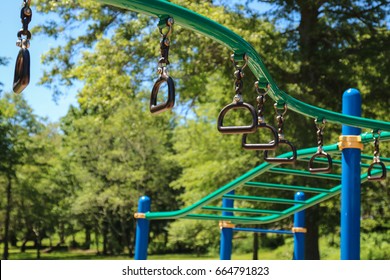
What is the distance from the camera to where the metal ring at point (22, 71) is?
157 centimetres

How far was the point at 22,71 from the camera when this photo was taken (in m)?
1.57

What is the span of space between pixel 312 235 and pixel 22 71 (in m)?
11.4

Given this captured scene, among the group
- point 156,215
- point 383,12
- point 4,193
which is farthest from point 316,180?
point 4,193

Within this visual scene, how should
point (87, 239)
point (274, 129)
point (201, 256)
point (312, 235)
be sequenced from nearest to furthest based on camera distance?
point (274, 129), point (312, 235), point (201, 256), point (87, 239)

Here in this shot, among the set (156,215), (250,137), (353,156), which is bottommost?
(156,215)

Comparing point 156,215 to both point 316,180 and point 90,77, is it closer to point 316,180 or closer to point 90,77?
point 90,77

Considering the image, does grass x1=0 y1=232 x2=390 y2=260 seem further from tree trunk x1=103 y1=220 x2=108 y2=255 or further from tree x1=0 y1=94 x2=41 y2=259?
tree x1=0 y1=94 x2=41 y2=259

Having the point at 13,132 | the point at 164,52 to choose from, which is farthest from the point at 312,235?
the point at 13,132

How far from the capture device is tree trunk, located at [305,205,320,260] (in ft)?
39.6

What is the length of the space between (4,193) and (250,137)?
1332 cm

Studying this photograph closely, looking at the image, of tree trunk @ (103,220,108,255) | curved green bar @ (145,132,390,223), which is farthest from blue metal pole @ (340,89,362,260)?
tree trunk @ (103,220,108,255)

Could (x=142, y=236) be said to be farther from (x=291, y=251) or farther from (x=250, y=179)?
(x=291, y=251)

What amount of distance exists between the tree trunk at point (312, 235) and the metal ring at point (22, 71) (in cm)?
1117

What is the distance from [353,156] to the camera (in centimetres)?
406
